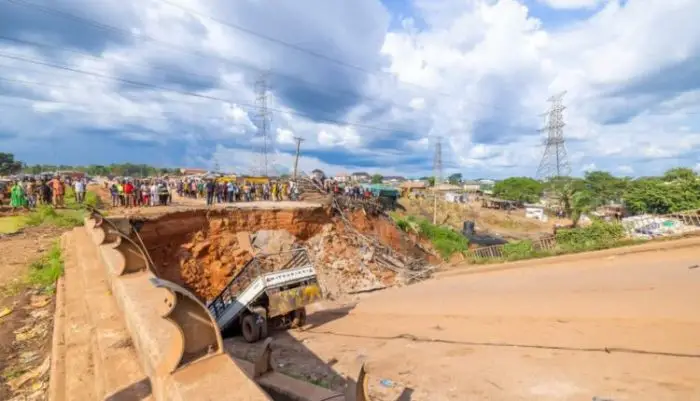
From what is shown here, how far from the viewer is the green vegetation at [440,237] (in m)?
29.6

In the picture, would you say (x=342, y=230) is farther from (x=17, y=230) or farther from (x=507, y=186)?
(x=507, y=186)

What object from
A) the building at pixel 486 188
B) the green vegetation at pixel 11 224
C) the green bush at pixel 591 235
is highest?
the building at pixel 486 188

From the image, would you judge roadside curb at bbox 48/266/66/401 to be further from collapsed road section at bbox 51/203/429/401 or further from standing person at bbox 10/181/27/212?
standing person at bbox 10/181/27/212

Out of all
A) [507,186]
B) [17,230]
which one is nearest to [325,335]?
[17,230]

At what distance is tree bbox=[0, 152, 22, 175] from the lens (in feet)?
208

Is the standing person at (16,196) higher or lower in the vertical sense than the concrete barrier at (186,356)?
higher

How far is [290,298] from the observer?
9.59 meters

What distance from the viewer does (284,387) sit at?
4.08 meters

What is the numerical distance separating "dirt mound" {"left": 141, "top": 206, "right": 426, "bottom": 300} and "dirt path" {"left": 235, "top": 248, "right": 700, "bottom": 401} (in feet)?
25.4

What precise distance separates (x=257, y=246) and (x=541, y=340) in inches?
624

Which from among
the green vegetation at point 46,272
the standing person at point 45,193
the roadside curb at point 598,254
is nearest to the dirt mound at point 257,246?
the roadside curb at point 598,254

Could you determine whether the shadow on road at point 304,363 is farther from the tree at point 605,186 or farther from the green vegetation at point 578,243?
the tree at point 605,186

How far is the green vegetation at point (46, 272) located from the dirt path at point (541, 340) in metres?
4.16

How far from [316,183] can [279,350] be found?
21.0m
